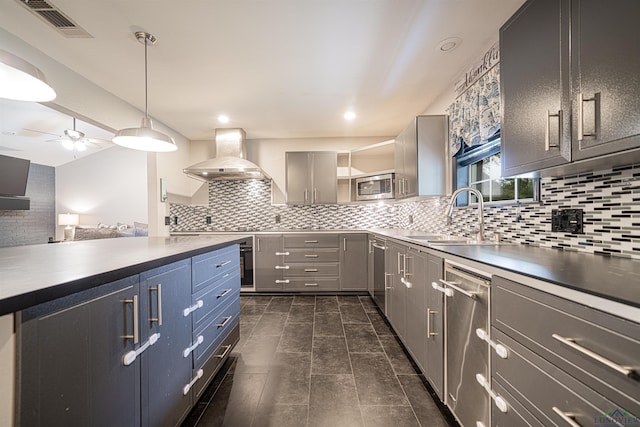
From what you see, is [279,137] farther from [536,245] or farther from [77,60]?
[536,245]

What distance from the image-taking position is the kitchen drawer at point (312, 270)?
3.63 m

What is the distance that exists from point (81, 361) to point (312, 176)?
3414 mm

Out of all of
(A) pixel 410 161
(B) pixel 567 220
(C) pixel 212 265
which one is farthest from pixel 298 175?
(B) pixel 567 220

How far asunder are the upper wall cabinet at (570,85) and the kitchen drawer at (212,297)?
1934mm

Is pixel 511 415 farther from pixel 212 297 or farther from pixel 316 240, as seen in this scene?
pixel 316 240

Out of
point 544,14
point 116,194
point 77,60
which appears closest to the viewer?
point 544,14

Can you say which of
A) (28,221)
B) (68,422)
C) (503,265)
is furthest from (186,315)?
(28,221)

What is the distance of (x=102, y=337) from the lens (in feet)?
2.56

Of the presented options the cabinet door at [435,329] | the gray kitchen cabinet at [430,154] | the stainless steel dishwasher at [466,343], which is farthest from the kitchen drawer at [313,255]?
the stainless steel dishwasher at [466,343]

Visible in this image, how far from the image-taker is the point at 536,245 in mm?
1542

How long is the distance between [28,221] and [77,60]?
6.85m

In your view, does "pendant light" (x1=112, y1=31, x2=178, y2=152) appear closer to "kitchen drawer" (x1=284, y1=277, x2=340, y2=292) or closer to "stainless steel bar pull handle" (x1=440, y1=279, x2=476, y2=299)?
"stainless steel bar pull handle" (x1=440, y1=279, x2=476, y2=299)

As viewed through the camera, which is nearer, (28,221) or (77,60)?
(77,60)

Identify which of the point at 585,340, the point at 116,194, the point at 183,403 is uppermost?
the point at 116,194
